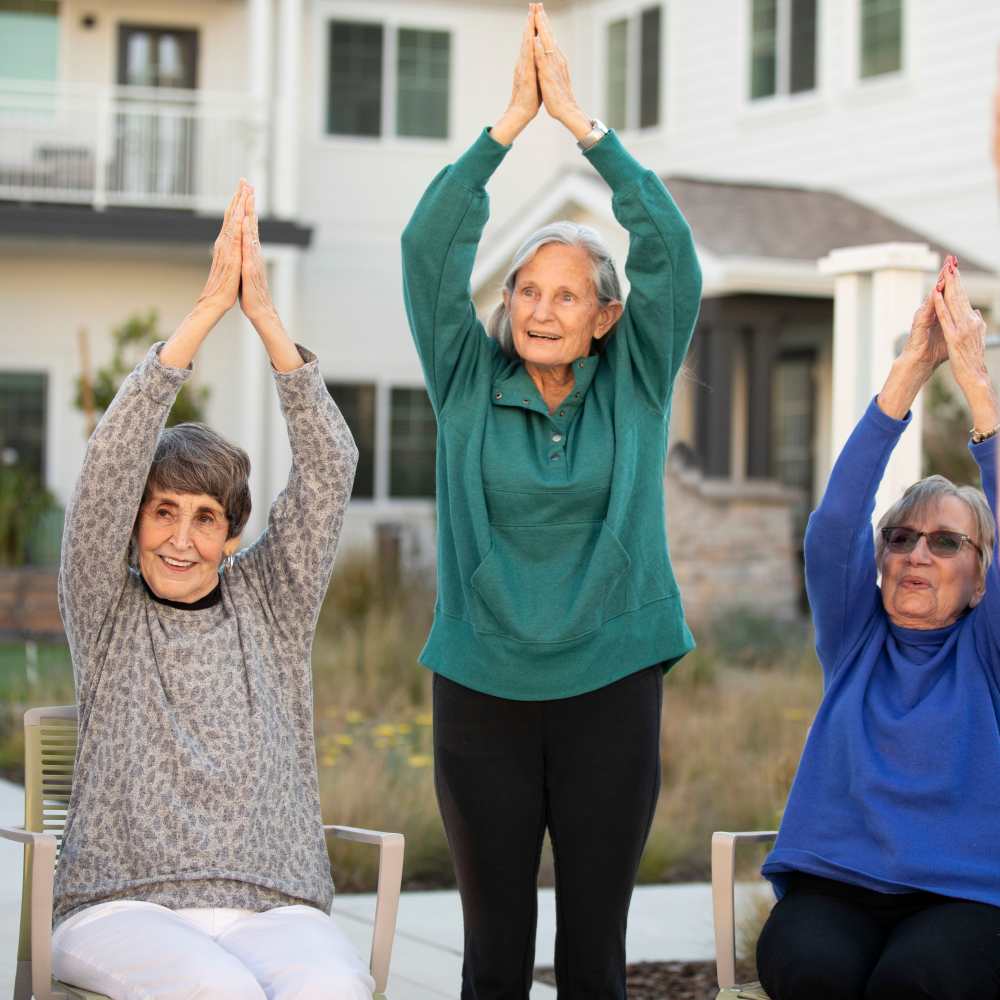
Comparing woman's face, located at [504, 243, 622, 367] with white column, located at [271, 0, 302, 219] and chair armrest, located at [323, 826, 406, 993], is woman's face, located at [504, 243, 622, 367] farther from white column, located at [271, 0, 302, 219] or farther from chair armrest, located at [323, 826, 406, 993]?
white column, located at [271, 0, 302, 219]

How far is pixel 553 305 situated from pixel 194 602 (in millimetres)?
885

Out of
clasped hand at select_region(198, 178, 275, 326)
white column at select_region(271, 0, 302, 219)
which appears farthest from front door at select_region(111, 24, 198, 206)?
clasped hand at select_region(198, 178, 275, 326)

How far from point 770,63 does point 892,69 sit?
1573 mm

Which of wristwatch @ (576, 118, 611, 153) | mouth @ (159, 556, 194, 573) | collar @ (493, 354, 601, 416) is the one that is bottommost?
mouth @ (159, 556, 194, 573)

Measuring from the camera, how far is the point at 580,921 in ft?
10.5

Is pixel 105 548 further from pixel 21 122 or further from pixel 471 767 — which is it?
pixel 21 122

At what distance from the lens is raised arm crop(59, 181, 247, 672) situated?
304cm

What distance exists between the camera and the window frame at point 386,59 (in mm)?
17312

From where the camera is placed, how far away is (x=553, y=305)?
3.22m

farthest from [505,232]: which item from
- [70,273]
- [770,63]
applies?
[70,273]

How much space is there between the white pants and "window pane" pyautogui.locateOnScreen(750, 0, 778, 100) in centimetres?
1354

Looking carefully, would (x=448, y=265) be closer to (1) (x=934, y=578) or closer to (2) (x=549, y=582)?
(2) (x=549, y=582)

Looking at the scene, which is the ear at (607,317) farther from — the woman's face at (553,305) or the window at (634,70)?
the window at (634,70)

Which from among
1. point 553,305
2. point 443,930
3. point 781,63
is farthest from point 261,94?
point 553,305
